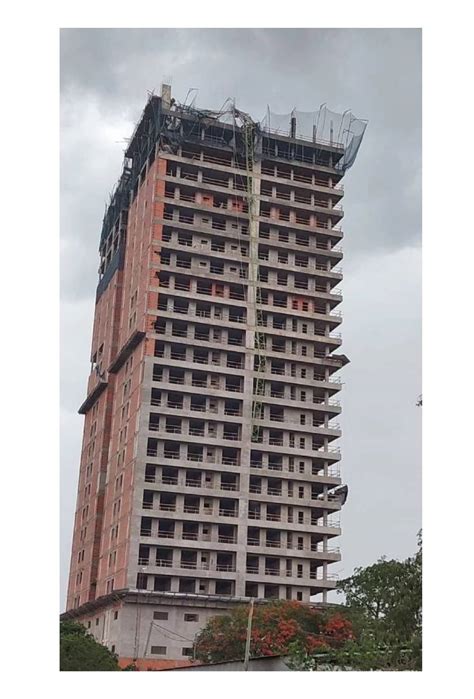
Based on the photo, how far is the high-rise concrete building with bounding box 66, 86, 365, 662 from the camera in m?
60.3

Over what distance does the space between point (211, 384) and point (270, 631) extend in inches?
758

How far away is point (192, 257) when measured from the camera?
2682 inches

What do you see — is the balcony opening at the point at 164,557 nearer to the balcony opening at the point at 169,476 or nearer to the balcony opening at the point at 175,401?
the balcony opening at the point at 169,476

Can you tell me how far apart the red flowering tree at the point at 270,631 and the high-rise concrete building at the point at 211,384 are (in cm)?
356

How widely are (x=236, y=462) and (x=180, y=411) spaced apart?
524cm

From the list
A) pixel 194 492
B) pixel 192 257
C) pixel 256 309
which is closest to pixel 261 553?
pixel 194 492

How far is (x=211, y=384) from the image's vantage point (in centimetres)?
6562

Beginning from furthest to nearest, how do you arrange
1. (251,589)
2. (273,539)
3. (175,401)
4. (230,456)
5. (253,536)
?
(175,401)
(230,456)
(273,539)
(253,536)
(251,589)

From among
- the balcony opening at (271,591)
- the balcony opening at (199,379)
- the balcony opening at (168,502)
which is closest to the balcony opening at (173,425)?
the balcony opening at (199,379)

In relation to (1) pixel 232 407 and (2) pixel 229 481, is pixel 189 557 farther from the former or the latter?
(1) pixel 232 407

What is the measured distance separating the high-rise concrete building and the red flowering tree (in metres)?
3.56

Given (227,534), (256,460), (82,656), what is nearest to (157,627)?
(227,534)

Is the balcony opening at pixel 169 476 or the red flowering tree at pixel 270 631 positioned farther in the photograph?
the balcony opening at pixel 169 476

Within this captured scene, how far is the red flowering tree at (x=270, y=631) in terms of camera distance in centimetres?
5144
